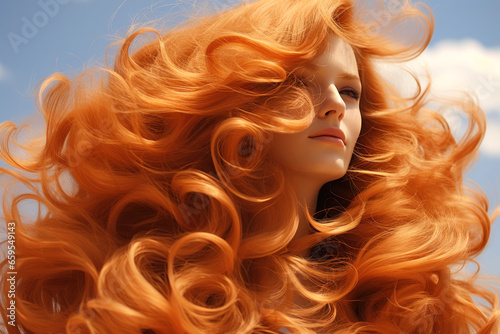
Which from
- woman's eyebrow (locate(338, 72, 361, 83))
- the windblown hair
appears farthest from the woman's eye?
the windblown hair

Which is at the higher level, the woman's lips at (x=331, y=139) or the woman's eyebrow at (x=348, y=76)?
the woman's eyebrow at (x=348, y=76)

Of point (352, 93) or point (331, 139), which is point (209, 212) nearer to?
point (331, 139)

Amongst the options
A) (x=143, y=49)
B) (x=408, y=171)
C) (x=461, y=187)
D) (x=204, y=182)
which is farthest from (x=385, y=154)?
(x=143, y=49)

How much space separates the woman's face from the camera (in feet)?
5.10

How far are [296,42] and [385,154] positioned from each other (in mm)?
537

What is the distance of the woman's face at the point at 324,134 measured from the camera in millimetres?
1555

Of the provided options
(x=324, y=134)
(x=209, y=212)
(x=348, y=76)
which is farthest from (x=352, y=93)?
(x=209, y=212)

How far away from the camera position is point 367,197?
69.4 inches

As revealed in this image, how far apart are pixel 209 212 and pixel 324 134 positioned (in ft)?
1.31

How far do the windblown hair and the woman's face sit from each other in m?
0.05

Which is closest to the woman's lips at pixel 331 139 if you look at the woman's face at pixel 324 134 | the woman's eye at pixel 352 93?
the woman's face at pixel 324 134

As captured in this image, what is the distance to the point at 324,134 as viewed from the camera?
157 cm

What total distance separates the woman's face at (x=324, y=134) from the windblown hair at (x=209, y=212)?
0.05 metres

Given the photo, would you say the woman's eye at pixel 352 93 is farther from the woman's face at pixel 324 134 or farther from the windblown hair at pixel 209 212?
the windblown hair at pixel 209 212
